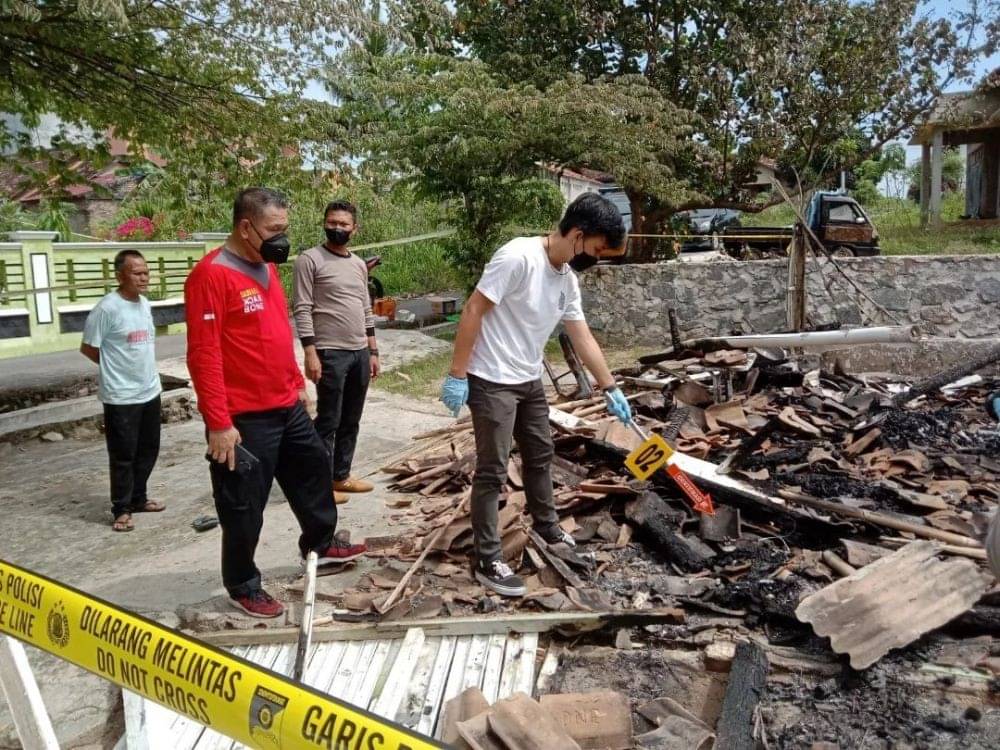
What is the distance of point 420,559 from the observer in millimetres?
4488

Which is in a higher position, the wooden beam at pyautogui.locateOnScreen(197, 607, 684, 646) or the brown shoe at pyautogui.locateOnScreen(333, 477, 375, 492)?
the wooden beam at pyautogui.locateOnScreen(197, 607, 684, 646)

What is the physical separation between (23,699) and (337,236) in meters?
3.81

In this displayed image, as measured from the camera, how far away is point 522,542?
469cm

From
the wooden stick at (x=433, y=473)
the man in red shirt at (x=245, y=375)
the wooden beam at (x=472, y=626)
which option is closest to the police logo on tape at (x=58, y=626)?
the man in red shirt at (x=245, y=375)

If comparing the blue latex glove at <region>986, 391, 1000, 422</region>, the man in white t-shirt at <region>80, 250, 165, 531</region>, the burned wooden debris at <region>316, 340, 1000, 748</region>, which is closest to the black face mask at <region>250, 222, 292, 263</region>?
the burned wooden debris at <region>316, 340, 1000, 748</region>

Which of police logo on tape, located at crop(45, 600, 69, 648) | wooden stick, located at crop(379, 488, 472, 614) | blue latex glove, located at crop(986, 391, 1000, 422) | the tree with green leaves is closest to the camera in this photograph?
police logo on tape, located at crop(45, 600, 69, 648)

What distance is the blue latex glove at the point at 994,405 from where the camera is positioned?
270 inches

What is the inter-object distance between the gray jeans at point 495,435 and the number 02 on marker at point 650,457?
0.74 m

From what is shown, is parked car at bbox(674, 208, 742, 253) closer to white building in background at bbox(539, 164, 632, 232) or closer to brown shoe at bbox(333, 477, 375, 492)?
white building in background at bbox(539, 164, 632, 232)

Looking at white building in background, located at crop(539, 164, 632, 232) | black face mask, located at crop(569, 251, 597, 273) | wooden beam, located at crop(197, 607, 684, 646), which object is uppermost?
white building in background, located at crop(539, 164, 632, 232)

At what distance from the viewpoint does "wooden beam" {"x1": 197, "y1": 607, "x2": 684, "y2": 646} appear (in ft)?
12.5

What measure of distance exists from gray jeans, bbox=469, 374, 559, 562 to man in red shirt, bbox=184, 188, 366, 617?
0.92m

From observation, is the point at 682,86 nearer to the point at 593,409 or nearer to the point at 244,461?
the point at 593,409

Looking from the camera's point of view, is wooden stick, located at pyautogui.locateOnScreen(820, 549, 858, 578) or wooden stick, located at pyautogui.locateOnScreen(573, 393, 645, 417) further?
wooden stick, located at pyautogui.locateOnScreen(573, 393, 645, 417)
